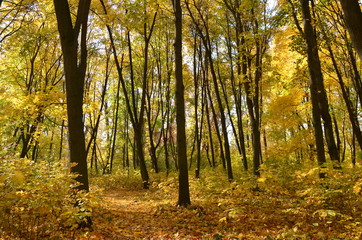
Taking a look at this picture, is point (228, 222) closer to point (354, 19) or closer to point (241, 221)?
point (241, 221)

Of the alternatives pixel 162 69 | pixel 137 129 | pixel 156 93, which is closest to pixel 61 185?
pixel 137 129

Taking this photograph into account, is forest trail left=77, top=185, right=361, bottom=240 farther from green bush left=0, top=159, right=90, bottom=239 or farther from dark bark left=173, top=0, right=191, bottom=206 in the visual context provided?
green bush left=0, top=159, right=90, bottom=239

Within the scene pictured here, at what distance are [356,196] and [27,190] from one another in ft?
24.4

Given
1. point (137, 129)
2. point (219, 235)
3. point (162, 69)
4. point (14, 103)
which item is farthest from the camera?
point (162, 69)

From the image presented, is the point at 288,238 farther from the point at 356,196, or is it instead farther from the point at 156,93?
the point at 156,93

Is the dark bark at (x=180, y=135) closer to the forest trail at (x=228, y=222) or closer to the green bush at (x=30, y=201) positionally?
the forest trail at (x=228, y=222)

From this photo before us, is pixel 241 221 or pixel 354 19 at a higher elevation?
pixel 354 19

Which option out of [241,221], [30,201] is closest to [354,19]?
[241,221]

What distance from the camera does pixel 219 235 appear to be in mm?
5266

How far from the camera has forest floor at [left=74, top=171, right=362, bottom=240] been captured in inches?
200

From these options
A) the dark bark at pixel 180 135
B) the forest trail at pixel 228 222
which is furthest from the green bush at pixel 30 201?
the dark bark at pixel 180 135

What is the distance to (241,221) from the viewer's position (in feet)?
20.3

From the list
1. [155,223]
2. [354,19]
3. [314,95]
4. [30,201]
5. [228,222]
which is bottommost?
[155,223]

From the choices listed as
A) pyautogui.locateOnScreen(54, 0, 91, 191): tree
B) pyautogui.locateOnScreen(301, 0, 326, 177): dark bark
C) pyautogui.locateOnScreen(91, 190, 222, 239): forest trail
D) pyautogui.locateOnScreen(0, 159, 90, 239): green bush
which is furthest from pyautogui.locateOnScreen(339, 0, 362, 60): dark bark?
pyautogui.locateOnScreen(54, 0, 91, 191): tree
